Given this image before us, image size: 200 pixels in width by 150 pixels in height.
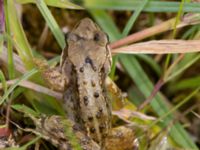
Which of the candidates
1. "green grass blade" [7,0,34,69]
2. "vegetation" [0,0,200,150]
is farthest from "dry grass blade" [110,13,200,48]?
"green grass blade" [7,0,34,69]

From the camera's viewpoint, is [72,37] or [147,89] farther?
[147,89]

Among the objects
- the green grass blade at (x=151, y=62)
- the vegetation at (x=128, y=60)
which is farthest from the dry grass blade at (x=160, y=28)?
the green grass blade at (x=151, y=62)

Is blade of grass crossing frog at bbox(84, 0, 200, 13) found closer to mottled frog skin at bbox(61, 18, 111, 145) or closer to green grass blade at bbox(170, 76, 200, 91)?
mottled frog skin at bbox(61, 18, 111, 145)

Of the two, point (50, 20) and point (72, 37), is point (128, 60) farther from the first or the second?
point (50, 20)

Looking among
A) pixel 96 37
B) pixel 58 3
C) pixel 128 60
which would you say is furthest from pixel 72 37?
pixel 128 60

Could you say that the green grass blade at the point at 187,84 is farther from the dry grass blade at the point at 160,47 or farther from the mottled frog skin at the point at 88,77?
the mottled frog skin at the point at 88,77
